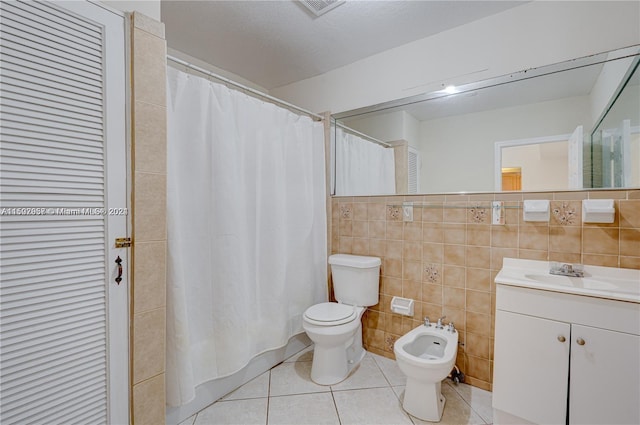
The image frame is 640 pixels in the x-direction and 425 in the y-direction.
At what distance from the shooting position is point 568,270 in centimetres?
157

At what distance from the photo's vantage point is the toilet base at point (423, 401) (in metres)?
1.60

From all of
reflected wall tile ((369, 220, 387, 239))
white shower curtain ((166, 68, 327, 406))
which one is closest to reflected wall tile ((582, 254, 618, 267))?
reflected wall tile ((369, 220, 387, 239))

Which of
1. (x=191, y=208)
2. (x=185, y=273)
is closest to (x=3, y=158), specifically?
(x=191, y=208)

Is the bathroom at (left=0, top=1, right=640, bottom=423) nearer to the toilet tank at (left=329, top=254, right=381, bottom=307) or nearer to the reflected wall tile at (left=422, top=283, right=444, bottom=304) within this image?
the reflected wall tile at (left=422, top=283, right=444, bottom=304)

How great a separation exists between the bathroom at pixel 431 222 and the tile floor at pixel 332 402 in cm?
26

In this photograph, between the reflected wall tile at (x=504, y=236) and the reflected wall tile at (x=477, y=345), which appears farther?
the reflected wall tile at (x=477, y=345)

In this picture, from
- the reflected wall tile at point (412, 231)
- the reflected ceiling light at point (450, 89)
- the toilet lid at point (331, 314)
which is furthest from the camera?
the reflected wall tile at point (412, 231)

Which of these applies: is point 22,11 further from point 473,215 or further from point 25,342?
point 473,215

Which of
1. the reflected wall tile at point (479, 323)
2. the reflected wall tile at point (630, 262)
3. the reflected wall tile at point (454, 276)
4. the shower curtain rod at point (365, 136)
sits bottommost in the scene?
A: the reflected wall tile at point (479, 323)

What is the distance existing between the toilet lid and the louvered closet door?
1.07 metres

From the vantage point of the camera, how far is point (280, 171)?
210 centimetres

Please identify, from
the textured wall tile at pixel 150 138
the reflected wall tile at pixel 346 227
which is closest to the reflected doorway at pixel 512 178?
the reflected wall tile at pixel 346 227

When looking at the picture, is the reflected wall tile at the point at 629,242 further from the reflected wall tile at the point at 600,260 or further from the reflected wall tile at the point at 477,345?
the reflected wall tile at the point at 477,345

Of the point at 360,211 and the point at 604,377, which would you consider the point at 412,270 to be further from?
the point at 604,377
